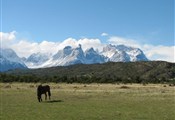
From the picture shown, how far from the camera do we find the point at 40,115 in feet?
86.8

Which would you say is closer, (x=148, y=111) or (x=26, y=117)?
(x=26, y=117)

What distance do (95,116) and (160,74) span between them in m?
177

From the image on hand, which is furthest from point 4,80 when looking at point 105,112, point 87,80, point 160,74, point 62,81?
point 160,74

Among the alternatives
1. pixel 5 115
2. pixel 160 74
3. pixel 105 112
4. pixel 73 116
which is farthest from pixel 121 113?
pixel 160 74

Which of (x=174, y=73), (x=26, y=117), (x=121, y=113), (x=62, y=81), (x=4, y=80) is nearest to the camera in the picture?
(x=26, y=117)

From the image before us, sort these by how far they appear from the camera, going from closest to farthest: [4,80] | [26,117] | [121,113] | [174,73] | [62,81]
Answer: [26,117] → [121,113] → [4,80] → [62,81] → [174,73]

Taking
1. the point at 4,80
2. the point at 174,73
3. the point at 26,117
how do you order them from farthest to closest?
the point at 174,73
the point at 4,80
the point at 26,117

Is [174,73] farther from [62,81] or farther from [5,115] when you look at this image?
[5,115]

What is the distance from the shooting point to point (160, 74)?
198250mm

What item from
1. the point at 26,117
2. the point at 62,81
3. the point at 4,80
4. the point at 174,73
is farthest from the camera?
the point at 174,73

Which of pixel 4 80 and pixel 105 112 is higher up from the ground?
pixel 4 80

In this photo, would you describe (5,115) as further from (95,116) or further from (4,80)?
(4,80)

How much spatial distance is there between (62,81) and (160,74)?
89886mm

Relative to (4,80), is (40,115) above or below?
below
